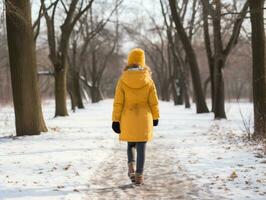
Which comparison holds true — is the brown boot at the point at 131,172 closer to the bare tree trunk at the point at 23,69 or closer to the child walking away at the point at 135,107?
the child walking away at the point at 135,107

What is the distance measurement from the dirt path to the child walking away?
331mm

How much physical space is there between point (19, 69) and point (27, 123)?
4.95 ft

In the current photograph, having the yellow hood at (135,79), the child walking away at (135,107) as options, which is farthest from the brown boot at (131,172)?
the yellow hood at (135,79)

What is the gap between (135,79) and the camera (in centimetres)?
748

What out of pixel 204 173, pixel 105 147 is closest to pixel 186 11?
pixel 105 147

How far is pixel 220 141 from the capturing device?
12.8 meters

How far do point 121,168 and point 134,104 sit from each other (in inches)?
80.3

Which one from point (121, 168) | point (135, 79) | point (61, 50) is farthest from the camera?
point (61, 50)

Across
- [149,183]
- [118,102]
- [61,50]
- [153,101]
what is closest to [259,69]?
[153,101]

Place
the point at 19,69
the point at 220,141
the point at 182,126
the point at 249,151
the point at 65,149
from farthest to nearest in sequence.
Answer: the point at 182,126 → the point at 19,69 → the point at 220,141 → the point at 65,149 → the point at 249,151

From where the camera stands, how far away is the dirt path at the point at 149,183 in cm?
693

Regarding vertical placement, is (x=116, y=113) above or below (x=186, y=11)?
below

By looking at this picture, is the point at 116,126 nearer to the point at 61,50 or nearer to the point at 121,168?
the point at 121,168

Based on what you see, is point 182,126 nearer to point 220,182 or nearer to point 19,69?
point 19,69
